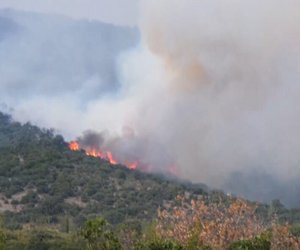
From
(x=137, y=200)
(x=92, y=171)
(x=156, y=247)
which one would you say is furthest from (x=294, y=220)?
(x=156, y=247)

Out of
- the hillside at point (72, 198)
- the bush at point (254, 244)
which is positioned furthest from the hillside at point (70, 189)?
the bush at point (254, 244)

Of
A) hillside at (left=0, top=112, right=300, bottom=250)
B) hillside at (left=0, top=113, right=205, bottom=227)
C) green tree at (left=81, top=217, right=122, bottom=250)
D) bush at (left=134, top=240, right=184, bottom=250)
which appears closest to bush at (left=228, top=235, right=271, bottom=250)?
bush at (left=134, top=240, right=184, bottom=250)

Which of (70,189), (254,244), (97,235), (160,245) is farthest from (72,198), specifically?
(254,244)

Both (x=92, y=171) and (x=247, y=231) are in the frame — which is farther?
(x=92, y=171)

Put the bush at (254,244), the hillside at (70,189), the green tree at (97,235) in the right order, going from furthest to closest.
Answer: the hillside at (70,189) < the green tree at (97,235) < the bush at (254,244)

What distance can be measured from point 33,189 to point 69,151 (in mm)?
36435

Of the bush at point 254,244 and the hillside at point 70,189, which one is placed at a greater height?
the hillside at point 70,189

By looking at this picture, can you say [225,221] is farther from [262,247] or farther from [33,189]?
[33,189]

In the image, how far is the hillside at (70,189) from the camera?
10669 centimetres

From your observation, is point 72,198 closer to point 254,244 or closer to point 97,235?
point 97,235

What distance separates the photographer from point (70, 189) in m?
119

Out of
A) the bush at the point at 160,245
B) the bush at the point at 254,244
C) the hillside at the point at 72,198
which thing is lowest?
the bush at the point at 160,245

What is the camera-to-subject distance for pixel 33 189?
120438 millimetres

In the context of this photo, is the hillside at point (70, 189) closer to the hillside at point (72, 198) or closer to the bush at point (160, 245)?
the hillside at point (72, 198)
